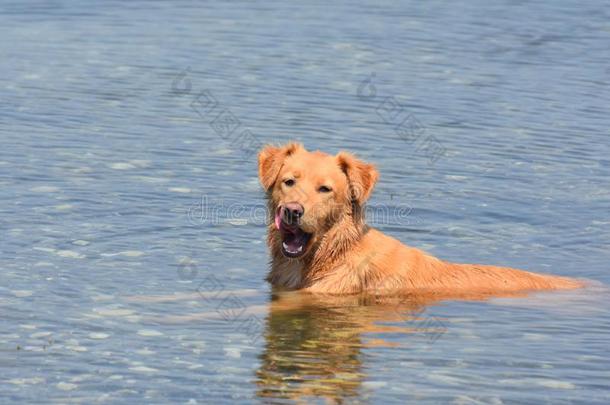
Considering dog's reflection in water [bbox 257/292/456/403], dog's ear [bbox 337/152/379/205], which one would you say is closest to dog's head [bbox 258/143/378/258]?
dog's ear [bbox 337/152/379/205]

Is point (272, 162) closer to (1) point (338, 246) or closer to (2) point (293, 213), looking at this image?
(2) point (293, 213)

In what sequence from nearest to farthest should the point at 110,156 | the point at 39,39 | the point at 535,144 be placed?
1. the point at 110,156
2. the point at 535,144
3. the point at 39,39

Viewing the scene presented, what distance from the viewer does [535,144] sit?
60.1ft

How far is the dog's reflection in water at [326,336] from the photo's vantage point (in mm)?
9578

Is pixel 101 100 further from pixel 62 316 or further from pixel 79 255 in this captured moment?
pixel 62 316

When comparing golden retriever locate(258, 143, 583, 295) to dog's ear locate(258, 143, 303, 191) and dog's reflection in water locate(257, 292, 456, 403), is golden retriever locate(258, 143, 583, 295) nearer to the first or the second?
dog's ear locate(258, 143, 303, 191)

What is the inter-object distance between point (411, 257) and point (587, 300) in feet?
5.54

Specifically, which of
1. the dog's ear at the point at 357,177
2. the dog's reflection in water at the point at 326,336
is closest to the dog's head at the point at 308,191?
the dog's ear at the point at 357,177

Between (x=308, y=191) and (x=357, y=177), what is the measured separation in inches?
20.2

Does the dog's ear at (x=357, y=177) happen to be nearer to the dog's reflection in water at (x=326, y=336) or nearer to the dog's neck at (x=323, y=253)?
the dog's neck at (x=323, y=253)

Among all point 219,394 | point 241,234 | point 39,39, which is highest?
point 219,394

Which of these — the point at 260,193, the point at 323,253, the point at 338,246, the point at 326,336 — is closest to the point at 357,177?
the point at 338,246

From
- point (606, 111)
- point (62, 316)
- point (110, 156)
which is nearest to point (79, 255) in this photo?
point (62, 316)

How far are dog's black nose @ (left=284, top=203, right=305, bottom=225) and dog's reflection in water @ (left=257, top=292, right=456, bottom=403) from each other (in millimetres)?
790
